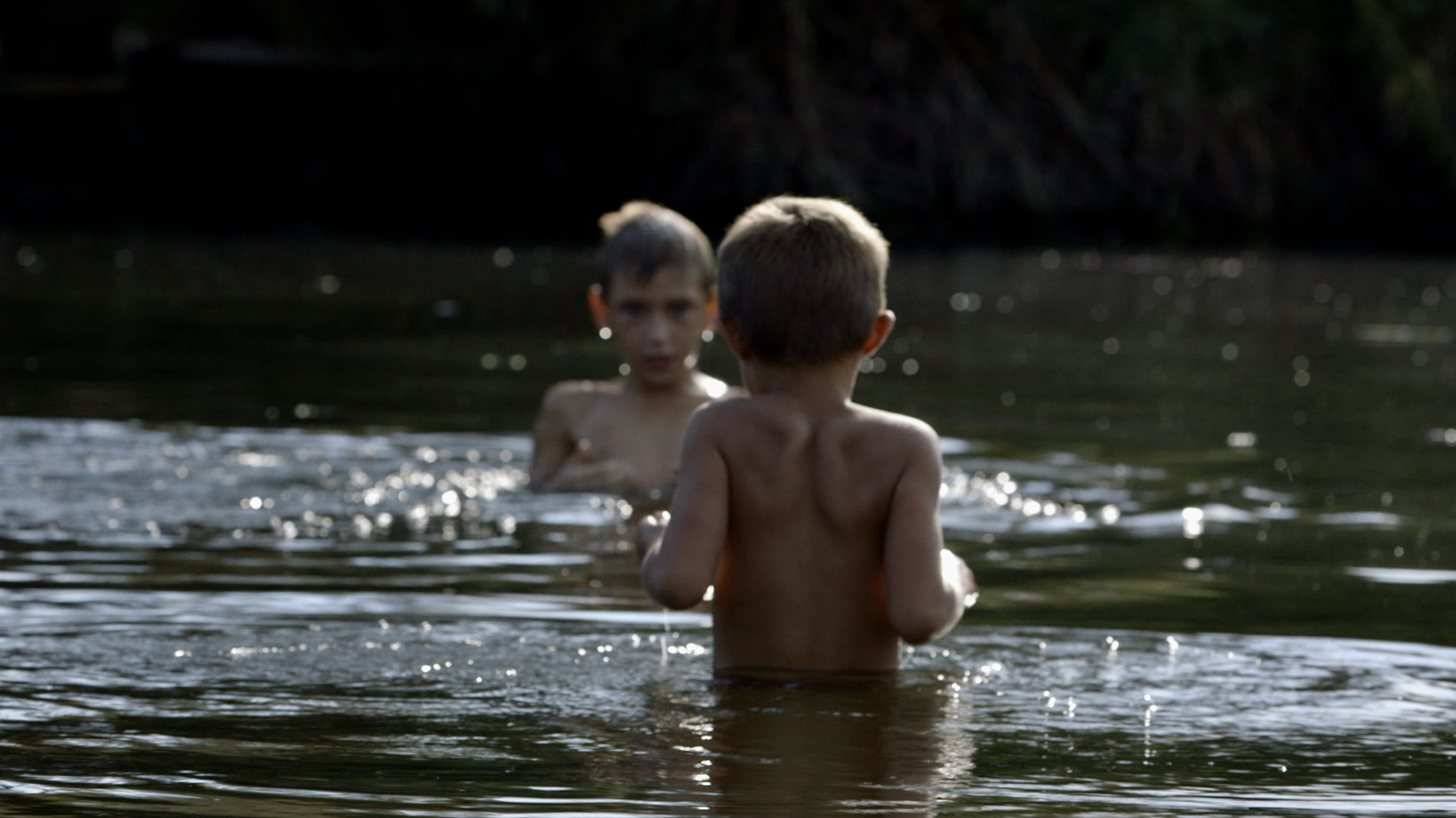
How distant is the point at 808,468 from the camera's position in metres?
4.17

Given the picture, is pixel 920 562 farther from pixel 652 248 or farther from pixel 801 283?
pixel 652 248

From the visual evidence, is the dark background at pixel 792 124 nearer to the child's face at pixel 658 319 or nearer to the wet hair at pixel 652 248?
the child's face at pixel 658 319

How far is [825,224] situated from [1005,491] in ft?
10.8

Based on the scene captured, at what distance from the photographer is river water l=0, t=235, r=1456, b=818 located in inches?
147

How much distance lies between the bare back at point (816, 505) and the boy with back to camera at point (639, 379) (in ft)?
9.08

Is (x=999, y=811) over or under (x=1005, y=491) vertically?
under

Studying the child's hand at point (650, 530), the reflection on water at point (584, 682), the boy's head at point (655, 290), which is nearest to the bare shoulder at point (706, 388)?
the boy's head at point (655, 290)

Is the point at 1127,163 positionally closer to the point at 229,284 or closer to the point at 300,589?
the point at 229,284

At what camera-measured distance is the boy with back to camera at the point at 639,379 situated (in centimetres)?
700

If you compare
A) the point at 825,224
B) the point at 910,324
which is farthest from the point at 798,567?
the point at 910,324

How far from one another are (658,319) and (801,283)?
3.10 meters

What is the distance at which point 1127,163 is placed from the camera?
958 inches

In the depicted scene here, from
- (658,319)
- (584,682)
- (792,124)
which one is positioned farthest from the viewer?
(792,124)

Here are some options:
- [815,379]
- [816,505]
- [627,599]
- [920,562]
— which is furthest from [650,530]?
[627,599]
